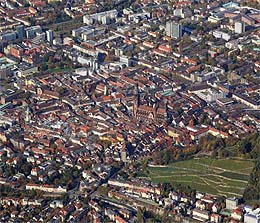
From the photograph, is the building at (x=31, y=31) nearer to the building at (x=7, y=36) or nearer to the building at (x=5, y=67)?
the building at (x=7, y=36)

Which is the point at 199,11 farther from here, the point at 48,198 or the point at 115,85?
the point at 48,198

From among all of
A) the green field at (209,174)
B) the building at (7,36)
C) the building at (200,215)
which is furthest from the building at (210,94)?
the building at (7,36)

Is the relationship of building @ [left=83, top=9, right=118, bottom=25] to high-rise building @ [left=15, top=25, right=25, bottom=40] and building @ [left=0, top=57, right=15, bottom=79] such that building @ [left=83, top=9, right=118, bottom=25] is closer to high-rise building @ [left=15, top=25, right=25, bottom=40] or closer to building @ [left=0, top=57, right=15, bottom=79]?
high-rise building @ [left=15, top=25, right=25, bottom=40]

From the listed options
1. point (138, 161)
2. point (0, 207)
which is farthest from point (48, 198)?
point (138, 161)

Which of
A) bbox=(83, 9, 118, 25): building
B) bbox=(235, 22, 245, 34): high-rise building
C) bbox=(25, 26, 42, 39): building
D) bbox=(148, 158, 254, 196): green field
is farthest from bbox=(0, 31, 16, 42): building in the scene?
bbox=(148, 158, 254, 196): green field

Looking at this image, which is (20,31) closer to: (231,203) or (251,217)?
(231,203)
